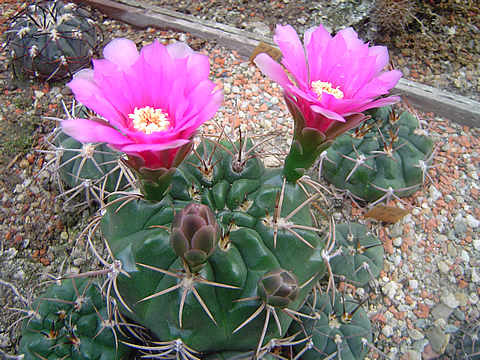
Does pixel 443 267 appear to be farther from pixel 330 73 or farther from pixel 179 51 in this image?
pixel 179 51

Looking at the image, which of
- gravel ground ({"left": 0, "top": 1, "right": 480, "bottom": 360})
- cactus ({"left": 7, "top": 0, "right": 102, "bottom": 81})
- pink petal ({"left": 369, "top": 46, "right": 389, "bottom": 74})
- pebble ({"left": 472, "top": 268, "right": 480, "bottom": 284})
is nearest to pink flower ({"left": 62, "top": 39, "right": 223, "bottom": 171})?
pink petal ({"left": 369, "top": 46, "right": 389, "bottom": 74})

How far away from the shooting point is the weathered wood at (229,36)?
86.1 inches

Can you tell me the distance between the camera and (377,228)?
1.82m

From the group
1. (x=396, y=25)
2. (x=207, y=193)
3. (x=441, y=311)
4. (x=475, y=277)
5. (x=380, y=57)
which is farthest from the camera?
(x=396, y=25)

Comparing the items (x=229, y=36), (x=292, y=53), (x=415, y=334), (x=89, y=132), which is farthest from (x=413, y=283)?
(x=229, y=36)

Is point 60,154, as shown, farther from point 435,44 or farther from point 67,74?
point 435,44

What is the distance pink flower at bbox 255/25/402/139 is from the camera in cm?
74

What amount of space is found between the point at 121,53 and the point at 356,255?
4.08ft

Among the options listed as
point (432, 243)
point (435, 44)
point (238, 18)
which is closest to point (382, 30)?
point (435, 44)

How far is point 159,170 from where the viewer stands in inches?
28.0

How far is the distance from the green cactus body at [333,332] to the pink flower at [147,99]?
2.82 feet

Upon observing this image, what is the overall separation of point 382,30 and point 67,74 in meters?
2.09

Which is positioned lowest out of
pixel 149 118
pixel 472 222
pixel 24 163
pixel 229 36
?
pixel 472 222

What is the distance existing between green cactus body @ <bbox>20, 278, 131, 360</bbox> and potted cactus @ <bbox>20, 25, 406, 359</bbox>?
0.41ft
